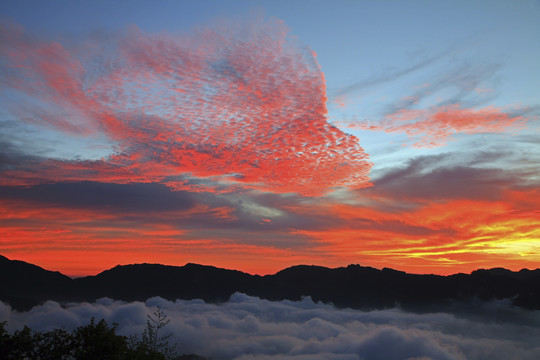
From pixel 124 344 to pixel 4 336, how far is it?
10400 millimetres

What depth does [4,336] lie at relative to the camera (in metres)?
33.9

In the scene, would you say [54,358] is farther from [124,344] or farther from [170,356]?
[170,356]

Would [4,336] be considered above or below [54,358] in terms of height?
above

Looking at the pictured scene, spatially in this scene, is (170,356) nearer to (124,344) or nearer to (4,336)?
(124,344)

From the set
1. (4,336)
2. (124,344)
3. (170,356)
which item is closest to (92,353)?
(124,344)

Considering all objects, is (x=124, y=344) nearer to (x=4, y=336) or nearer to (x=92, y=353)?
(x=92, y=353)

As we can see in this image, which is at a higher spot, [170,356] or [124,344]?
[124,344]

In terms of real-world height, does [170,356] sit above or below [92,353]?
below

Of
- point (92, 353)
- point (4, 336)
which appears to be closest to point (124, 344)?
point (92, 353)

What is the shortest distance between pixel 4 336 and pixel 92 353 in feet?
25.8

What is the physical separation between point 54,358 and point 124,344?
6.30m

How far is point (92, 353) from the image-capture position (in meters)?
34.7

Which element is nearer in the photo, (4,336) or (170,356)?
(4,336)

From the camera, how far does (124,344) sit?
36031 millimetres
